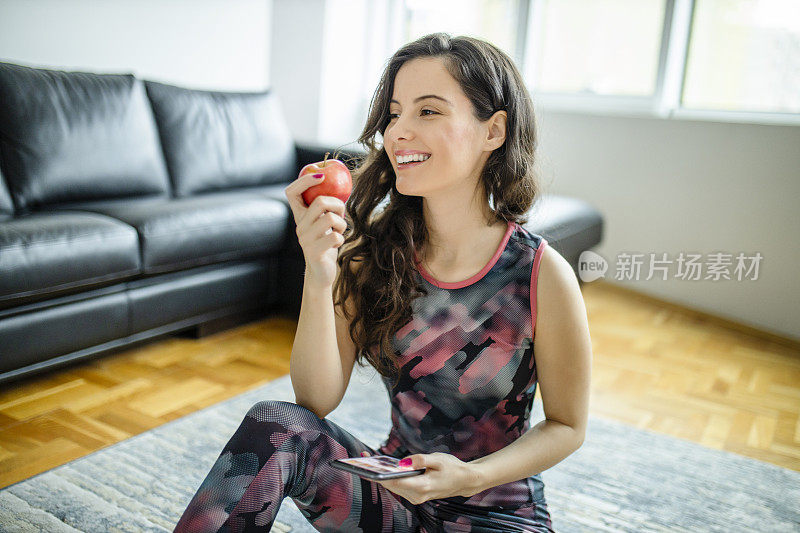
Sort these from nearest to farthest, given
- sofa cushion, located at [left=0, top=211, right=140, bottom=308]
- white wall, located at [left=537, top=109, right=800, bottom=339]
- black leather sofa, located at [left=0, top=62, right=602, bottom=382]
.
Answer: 1. sofa cushion, located at [left=0, top=211, right=140, bottom=308]
2. black leather sofa, located at [left=0, top=62, right=602, bottom=382]
3. white wall, located at [left=537, top=109, right=800, bottom=339]

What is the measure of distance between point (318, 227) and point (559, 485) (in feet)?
3.63

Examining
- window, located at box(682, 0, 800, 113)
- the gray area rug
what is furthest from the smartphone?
window, located at box(682, 0, 800, 113)

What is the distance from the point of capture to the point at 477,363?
1.09 metres

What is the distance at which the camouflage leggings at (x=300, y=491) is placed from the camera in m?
0.90

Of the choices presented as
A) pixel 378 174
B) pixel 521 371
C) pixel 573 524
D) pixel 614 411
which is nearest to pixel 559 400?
pixel 521 371

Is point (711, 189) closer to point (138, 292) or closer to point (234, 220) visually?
point (234, 220)

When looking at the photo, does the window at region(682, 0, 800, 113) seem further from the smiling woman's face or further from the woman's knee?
the woman's knee

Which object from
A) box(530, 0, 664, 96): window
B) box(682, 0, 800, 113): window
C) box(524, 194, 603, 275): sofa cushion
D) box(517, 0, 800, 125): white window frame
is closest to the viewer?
box(524, 194, 603, 275): sofa cushion

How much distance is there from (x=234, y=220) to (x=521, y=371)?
161 cm

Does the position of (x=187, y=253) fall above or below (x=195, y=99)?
below

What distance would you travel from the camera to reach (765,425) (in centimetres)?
224

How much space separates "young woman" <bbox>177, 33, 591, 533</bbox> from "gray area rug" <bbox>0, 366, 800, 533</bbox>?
0.42 metres

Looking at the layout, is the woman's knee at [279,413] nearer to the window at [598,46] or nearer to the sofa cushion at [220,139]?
the sofa cushion at [220,139]

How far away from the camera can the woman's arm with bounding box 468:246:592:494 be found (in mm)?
1040
